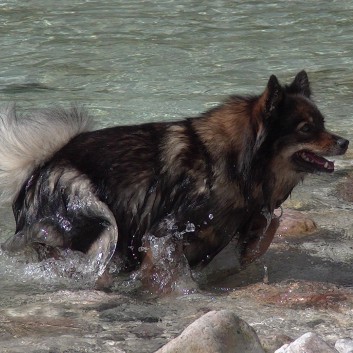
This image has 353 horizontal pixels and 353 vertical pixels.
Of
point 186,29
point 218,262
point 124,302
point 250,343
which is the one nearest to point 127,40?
point 186,29

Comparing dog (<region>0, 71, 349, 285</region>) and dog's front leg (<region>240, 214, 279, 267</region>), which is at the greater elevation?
dog (<region>0, 71, 349, 285</region>)

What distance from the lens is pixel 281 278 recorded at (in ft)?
19.6

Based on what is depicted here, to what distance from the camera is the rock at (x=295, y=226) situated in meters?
6.61

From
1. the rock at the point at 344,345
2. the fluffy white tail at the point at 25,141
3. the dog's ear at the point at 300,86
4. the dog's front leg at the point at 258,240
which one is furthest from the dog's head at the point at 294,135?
the rock at the point at 344,345

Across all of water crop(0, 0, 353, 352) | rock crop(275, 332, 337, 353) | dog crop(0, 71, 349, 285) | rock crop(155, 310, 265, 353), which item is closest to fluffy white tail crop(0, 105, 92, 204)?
dog crop(0, 71, 349, 285)

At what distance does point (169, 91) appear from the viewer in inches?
377

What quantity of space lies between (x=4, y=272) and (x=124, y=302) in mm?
844

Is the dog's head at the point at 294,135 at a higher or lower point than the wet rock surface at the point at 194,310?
higher

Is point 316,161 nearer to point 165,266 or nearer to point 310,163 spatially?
point 310,163

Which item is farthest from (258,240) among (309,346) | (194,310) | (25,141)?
(309,346)

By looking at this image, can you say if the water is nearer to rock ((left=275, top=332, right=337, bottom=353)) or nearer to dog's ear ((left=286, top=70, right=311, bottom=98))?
rock ((left=275, top=332, right=337, bottom=353))

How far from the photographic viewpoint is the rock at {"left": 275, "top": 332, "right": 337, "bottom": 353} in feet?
13.9

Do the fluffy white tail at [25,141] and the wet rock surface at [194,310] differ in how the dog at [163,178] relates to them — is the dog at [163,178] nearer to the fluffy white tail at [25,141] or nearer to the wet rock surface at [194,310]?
the fluffy white tail at [25,141]

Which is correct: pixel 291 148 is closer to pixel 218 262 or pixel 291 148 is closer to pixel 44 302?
pixel 218 262
